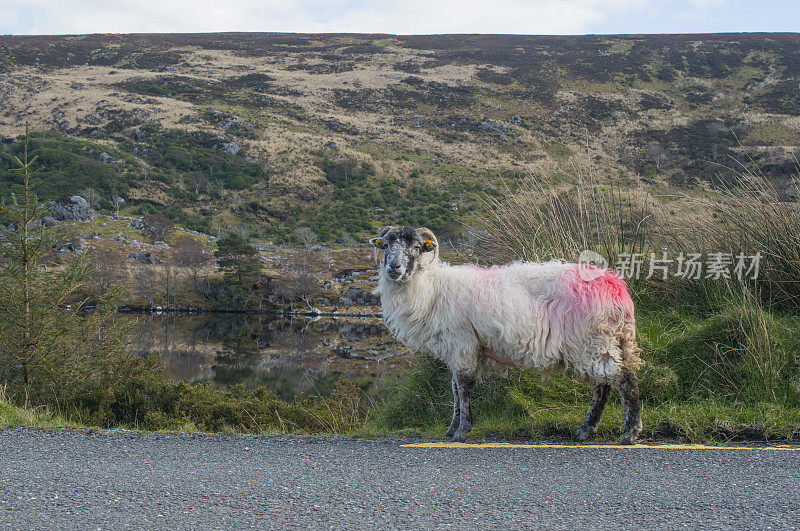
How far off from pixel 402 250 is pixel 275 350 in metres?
26.1

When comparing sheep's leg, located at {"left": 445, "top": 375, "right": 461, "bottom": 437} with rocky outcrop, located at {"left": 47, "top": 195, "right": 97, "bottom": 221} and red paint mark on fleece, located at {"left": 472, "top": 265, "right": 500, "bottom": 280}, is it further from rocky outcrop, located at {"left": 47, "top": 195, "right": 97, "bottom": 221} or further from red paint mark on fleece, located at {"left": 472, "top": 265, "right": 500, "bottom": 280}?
rocky outcrop, located at {"left": 47, "top": 195, "right": 97, "bottom": 221}

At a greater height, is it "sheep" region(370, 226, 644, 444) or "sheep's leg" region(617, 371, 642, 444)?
"sheep" region(370, 226, 644, 444)

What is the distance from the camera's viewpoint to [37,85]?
89.8m

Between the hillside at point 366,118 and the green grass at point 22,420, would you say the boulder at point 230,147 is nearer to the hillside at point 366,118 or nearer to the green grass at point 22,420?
the hillside at point 366,118

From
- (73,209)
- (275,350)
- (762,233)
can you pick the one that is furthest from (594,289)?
(73,209)

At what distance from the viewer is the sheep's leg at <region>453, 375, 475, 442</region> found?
5752 millimetres

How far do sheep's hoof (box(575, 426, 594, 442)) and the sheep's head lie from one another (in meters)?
2.12

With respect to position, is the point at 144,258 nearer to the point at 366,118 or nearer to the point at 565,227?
the point at 366,118

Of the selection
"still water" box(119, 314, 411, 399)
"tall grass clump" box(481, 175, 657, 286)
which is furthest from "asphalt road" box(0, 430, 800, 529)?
"still water" box(119, 314, 411, 399)

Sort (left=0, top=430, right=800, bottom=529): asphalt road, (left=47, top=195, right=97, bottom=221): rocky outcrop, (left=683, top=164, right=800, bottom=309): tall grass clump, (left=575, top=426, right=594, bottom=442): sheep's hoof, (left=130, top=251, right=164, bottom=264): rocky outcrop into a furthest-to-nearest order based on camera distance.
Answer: (left=47, top=195, right=97, bottom=221): rocky outcrop < (left=130, top=251, right=164, bottom=264): rocky outcrop < (left=683, top=164, right=800, bottom=309): tall grass clump < (left=575, top=426, right=594, bottom=442): sheep's hoof < (left=0, top=430, right=800, bottom=529): asphalt road

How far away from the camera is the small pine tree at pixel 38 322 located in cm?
951

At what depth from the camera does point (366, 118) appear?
88.5 m

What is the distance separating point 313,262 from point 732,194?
4470 centimetres

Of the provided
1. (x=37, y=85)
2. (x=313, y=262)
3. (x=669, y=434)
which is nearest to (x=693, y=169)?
(x=313, y=262)
